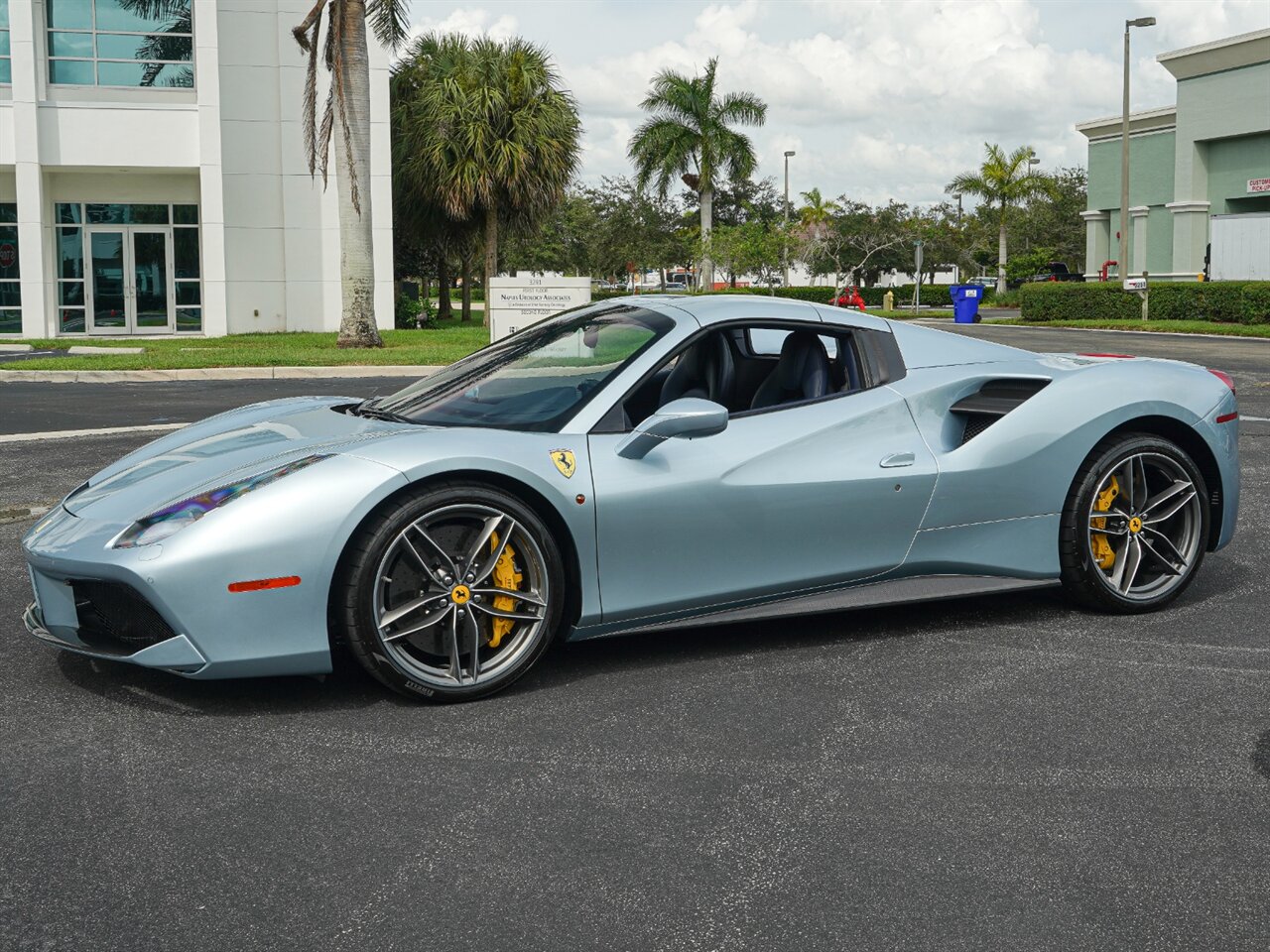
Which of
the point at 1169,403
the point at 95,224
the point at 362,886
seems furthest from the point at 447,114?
the point at 362,886

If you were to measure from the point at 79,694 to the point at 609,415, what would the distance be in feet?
6.25

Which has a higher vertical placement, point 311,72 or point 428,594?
point 311,72

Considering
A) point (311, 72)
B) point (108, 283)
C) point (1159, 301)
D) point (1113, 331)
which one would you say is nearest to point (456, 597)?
point (311, 72)

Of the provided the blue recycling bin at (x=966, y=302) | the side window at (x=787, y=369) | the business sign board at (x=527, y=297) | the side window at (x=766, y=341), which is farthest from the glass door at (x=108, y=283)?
the side window at (x=787, y=369)

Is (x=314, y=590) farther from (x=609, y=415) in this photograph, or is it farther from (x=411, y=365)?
(x=411, y=365)

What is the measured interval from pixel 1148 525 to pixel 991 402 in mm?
830

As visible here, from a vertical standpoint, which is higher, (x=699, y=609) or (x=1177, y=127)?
(x=1177, y=127)

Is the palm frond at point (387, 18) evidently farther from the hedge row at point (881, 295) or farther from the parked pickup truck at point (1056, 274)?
the parked pickup truck at point (1056, 274)

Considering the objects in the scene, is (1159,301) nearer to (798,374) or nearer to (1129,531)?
(1129,531)

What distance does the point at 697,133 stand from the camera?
48.0 metres

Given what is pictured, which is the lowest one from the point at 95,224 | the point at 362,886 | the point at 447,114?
the point at 362,886

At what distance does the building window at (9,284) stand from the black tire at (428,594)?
28.2 m

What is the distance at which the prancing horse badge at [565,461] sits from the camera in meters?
4.38

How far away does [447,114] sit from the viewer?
34000 mm
